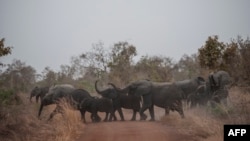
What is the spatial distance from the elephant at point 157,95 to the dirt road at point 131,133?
2.07 m

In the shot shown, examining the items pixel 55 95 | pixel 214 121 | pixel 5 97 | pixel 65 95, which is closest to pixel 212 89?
pixel 214 121

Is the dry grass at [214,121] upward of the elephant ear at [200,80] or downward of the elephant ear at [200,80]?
downward

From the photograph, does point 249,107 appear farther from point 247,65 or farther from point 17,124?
point 17,124

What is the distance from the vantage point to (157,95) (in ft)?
57.5

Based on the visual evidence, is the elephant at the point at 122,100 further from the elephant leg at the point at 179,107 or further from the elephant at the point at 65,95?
the elephant leg at the point at 179,107

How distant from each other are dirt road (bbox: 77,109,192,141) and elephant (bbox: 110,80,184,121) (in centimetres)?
207

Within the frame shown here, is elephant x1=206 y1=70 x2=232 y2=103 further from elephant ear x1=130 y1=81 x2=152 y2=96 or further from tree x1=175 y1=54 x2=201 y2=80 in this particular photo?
tree x1=175 y1=54 x2=201 y2=80

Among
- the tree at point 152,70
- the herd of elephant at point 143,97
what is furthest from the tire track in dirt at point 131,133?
the tree at point 152,70

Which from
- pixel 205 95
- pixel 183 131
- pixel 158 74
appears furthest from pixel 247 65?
pixel 158 74

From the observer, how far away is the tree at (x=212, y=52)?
23484 mm

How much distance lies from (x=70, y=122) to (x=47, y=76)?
24.4m

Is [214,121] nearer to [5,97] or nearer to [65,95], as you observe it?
[65,95]

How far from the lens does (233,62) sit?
20938 millimetres

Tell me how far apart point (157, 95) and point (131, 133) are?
15.9ft
